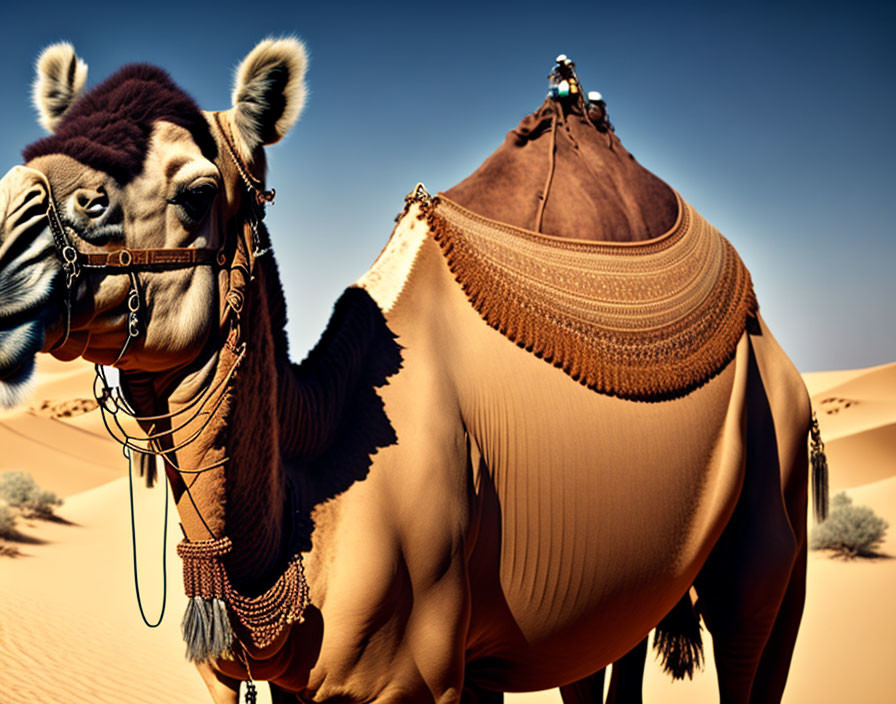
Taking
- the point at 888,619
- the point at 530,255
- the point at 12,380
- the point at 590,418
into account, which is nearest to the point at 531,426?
the point at 590,418

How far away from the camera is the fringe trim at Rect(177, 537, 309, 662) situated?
234 centimetres

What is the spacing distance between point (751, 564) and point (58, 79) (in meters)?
3.38

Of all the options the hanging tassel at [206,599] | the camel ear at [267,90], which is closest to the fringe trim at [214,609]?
the hanging tassel at [206,599]

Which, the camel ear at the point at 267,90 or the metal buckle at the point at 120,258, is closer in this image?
the metal buckle at the point at 120,258

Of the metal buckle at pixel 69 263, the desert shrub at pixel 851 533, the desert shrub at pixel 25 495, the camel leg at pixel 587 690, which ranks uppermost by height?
the desert shrub at pixel 25 495

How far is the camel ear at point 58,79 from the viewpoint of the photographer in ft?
8.34

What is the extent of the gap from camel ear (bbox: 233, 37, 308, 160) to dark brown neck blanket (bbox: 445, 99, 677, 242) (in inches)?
58.6

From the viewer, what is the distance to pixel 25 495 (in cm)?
1748

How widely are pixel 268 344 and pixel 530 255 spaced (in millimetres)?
1431

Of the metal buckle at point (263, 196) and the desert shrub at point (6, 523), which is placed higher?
the desert shrub at point (6, 523)

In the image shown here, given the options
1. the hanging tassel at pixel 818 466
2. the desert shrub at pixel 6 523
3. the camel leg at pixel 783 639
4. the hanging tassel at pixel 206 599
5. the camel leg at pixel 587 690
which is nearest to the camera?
the hanging tassel at pixel 206 599

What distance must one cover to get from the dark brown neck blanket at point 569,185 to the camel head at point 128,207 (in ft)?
5.13

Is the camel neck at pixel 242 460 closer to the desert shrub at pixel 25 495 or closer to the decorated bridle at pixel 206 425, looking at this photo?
the decorated bridle at pixel 206 425

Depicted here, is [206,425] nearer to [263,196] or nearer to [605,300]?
[263,196]
